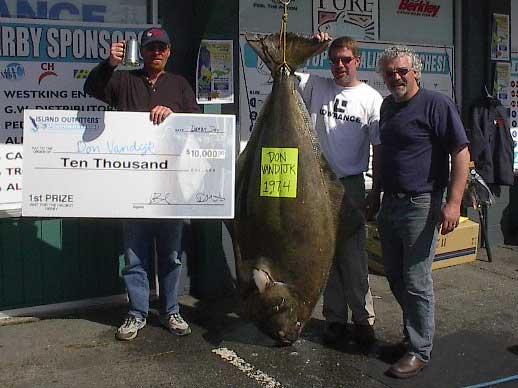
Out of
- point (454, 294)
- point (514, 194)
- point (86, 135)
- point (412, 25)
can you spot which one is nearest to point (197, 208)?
point (86, 135)

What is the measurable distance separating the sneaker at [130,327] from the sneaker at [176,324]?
0.15 m

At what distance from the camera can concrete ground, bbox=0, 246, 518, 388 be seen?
151 inches

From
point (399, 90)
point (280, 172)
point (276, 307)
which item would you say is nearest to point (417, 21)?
point (399, 90)

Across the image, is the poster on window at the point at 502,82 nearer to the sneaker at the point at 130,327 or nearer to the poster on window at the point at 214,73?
the poster on window at the point at 214,73

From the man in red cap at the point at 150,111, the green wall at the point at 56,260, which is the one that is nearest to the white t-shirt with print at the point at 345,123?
the man in red cap at the point at 150,111

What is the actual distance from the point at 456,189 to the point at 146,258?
2.12 meters

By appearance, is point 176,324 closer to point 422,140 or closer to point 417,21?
point 422,140

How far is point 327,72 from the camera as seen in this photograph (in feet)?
19.8

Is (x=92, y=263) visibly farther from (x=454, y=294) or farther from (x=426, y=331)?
(x=454, y=294)

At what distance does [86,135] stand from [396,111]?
75.8 inches

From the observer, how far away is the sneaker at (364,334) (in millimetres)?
4348

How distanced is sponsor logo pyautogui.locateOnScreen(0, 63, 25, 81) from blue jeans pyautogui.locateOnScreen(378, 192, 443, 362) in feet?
9.02

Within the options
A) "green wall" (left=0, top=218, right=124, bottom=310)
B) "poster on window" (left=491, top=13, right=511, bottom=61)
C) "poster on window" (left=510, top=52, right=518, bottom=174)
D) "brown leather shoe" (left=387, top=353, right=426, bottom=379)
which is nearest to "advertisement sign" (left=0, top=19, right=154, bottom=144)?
"green wall" (left=0, top=218, right=124, bottom=310)

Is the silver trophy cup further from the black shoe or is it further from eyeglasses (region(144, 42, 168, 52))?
the black shoe
